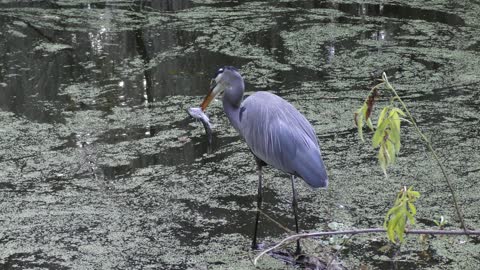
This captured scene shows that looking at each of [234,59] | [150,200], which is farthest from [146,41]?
[150,200]

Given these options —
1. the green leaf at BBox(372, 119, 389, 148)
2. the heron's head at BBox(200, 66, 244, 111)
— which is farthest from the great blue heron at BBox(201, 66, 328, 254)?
the green leaf at BBox(372, 119, 389, 148)

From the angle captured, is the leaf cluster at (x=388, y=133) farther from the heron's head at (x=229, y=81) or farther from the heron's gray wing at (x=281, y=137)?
the heron's head at (x=229, y=81)

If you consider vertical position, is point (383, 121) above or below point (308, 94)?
above

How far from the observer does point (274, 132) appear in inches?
125

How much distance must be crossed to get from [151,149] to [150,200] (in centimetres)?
66

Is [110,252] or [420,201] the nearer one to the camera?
[110,252]

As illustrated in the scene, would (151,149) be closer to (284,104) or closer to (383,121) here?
(284,104)

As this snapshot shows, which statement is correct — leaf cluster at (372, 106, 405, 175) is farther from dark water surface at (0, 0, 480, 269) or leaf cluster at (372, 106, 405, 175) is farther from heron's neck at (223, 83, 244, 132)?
heron's neck at (223, 83, 244, 132)

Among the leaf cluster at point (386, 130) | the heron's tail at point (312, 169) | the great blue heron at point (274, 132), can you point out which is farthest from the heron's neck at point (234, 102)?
the leaf cluster at point (386, 130)

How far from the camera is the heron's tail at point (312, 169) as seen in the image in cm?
303

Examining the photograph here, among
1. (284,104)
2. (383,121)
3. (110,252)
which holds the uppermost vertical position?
(383,121)

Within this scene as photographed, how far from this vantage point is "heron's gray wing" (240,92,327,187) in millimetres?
3082

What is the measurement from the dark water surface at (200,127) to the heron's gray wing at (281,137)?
37 cm

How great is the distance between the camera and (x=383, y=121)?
1.93 metres
